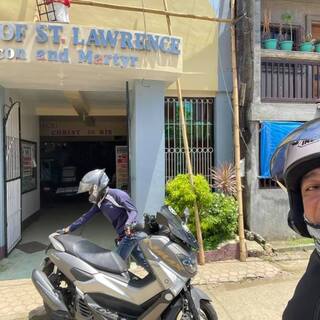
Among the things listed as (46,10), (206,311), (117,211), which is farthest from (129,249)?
(46,10)

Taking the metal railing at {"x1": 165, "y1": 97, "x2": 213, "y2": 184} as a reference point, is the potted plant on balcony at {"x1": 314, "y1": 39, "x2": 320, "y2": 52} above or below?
above

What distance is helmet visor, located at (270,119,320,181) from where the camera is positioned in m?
1.30

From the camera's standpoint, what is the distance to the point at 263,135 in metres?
7.38

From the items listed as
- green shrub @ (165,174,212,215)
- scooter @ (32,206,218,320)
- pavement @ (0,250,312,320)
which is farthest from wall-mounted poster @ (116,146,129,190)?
scooter @ (32,206,218,320)

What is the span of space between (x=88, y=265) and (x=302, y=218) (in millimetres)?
2566

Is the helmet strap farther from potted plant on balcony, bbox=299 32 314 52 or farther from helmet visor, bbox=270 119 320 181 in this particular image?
potted plant on balcony, bbox=299 32 314 52

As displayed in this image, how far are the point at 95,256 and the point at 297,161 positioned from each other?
9.03 feet

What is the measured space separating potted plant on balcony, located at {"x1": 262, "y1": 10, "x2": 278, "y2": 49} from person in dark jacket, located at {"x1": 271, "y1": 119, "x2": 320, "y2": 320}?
665 centimetres

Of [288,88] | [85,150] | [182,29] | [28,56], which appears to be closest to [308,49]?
[288,88]

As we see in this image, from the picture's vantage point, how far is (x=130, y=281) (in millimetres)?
3623

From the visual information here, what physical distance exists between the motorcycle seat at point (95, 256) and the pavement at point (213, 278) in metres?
1.07

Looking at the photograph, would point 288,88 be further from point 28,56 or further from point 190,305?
point 190,305

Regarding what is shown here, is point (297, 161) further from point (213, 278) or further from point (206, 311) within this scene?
point (213, 278)

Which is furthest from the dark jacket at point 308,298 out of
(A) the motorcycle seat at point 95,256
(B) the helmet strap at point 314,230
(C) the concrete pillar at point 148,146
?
(C) the concrete pillar at point 148,146
